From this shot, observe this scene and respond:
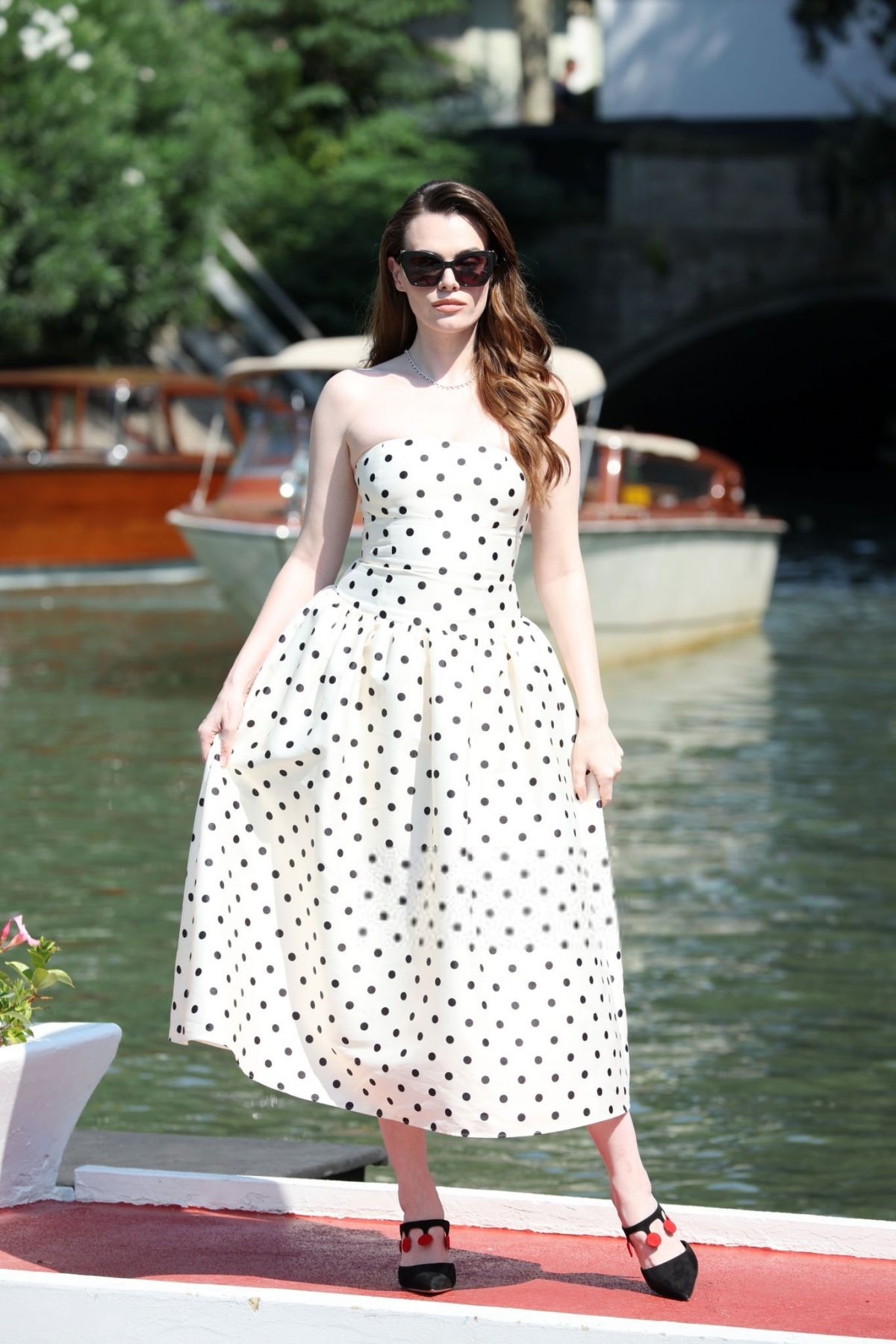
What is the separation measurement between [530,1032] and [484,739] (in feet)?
1.61

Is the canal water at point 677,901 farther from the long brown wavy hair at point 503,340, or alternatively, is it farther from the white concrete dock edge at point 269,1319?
the long brown wavy hair at point 503,340

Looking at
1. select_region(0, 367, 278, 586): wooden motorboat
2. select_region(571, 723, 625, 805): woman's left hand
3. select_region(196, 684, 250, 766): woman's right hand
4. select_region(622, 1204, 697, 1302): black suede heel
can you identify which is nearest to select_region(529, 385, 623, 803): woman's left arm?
select_region(571, 723, 625, 805): woman's left hand

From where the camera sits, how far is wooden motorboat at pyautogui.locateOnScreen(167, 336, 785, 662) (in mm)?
15000

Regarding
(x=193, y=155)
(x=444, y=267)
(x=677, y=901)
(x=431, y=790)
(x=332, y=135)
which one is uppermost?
(x=332, y=135)

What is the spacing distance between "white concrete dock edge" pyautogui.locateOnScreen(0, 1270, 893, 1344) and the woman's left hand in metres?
0.91

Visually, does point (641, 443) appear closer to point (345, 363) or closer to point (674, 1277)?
point (345, 363)

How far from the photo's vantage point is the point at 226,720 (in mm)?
3729

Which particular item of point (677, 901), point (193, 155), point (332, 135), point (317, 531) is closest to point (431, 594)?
point (317, 531)

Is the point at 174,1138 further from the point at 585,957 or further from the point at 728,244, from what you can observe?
the point at 728,244

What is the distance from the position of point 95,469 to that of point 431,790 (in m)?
17.0

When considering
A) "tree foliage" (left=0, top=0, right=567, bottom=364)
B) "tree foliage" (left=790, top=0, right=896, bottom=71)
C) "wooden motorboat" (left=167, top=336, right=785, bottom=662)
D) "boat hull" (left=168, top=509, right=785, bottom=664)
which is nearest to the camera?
"boat hull" (left=168, top=509, right=785, bottom=664)

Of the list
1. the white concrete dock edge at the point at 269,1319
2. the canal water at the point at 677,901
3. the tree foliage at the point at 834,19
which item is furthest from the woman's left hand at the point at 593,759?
the tree foliage at the point at 834,19

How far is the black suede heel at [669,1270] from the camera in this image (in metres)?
3.58

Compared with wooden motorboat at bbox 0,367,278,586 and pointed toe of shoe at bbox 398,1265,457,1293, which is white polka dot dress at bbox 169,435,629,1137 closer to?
pointed toe of shoe at bbox 398,1265,457,1293
